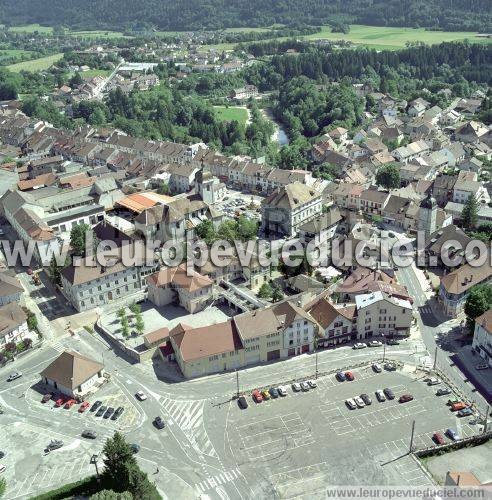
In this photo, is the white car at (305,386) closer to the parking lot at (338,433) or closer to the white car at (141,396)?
the parking lot at (338,433)

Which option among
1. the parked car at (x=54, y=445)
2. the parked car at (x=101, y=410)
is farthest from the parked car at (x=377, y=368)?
the parked car at (x=54, y=445)

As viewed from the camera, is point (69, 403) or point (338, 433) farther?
point (69, 403)

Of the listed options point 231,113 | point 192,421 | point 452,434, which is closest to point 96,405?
point 192,421

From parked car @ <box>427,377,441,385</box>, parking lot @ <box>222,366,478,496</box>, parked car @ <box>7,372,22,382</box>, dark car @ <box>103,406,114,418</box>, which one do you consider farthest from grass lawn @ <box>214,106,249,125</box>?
dark car @ <box>103,406,114,418</box>

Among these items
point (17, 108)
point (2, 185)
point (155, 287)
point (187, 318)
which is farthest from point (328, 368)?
point (17, 108)

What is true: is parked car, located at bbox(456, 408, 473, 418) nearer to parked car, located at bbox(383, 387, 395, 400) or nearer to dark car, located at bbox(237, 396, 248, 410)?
parked car, located at bbox(383, 387, 395, 400)

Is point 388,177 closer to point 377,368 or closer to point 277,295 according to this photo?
point 277,295

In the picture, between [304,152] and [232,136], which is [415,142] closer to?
[304,152]
